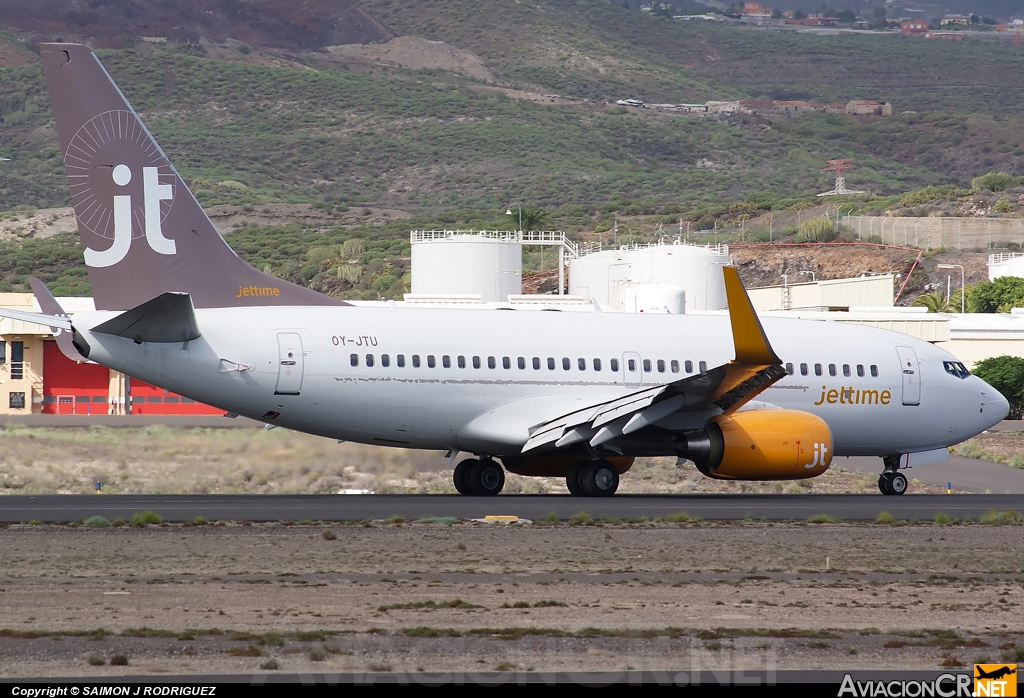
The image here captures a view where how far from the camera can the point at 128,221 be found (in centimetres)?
2431

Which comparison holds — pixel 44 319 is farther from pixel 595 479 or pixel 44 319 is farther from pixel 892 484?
pixel 892 484

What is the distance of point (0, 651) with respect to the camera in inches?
440

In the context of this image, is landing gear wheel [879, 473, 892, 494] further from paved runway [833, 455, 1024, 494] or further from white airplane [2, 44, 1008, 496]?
paved runway [833, 455, 1024, 494]

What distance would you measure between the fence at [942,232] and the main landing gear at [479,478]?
8655cm

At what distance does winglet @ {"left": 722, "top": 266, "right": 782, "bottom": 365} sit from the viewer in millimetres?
23156

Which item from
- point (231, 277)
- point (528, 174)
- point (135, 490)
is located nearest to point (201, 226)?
point (231, 277)

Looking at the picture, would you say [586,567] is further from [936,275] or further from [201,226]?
[936,275]

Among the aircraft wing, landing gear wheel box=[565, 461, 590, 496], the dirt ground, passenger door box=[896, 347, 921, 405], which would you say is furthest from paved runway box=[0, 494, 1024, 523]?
passenger door box=[896, 347, 921, 405]

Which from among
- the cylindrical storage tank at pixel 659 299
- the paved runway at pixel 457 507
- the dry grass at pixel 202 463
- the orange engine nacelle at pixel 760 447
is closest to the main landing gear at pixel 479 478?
the paved runway at pixel 457 507

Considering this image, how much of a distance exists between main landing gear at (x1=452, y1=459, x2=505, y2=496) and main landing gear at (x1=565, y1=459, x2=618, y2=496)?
4.73 feet

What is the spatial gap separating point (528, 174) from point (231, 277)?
493ft

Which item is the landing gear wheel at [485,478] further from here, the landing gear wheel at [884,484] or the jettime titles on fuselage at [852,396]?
the landing gear wheel at [884,484]

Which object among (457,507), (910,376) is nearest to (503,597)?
(457,507)

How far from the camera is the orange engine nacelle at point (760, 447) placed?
24.8m
